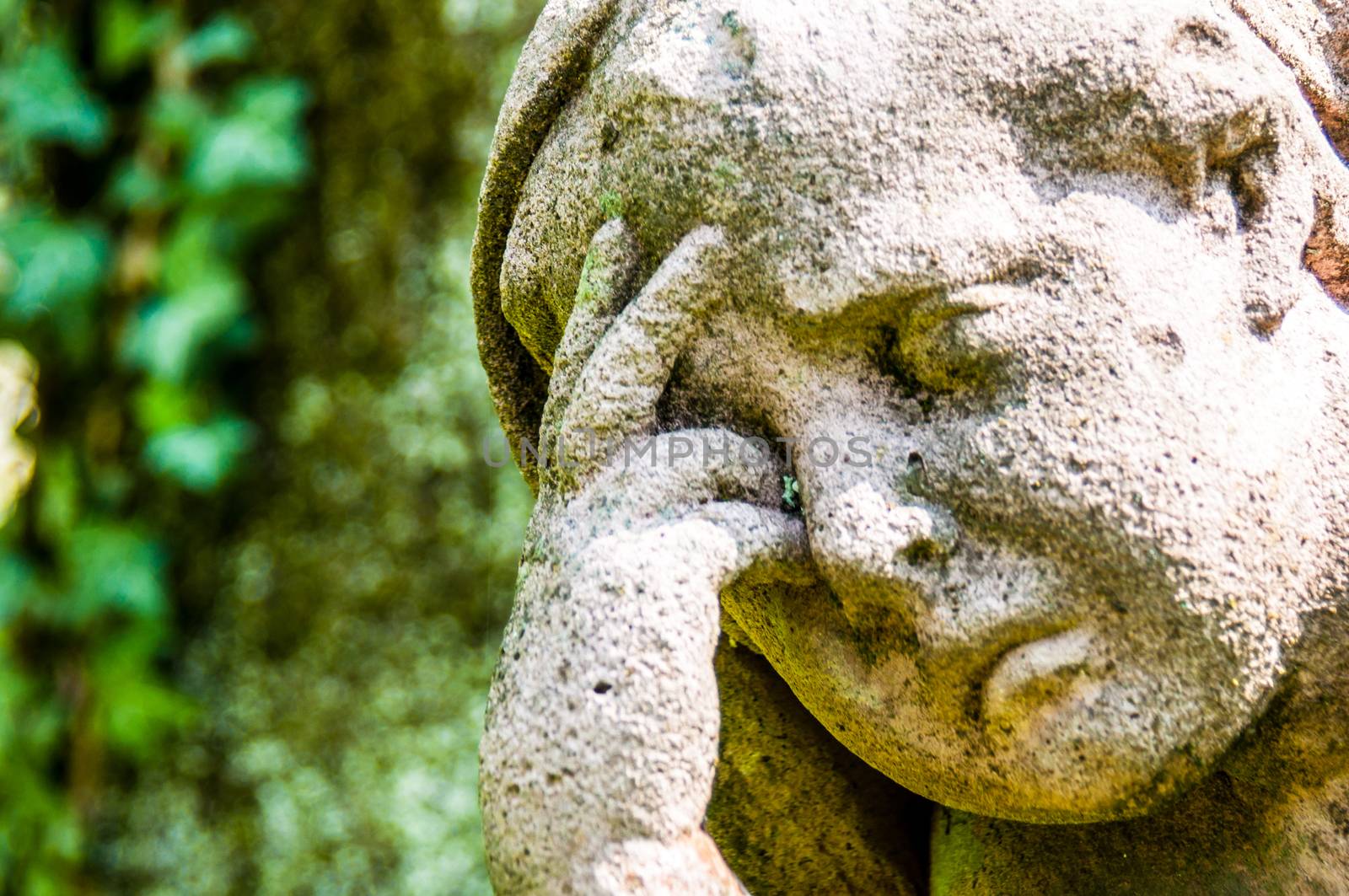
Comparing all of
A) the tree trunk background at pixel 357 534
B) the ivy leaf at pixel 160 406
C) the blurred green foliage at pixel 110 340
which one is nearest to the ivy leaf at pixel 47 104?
the blurred green foliage at pixel 110 340

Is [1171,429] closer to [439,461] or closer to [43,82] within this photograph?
[439,461]

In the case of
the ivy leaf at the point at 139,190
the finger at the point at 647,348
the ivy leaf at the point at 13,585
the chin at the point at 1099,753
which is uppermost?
the finger at the point at 647,348

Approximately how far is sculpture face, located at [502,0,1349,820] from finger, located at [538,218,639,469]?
0.07ft

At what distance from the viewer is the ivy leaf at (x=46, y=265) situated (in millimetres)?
1601

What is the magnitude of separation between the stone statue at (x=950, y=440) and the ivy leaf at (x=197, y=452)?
3.54 ft

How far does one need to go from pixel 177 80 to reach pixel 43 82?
6.2 inches

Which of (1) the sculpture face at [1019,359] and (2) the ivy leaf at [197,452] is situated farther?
(2) the ivy leaf at [197,452]

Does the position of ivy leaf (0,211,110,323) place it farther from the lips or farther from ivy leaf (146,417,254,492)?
the lips

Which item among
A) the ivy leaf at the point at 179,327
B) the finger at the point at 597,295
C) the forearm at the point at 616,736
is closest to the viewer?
the forearm at the point at 616,736

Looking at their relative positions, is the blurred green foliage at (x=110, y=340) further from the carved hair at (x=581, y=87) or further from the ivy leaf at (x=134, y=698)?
the carved hair at (x=581, y=87)

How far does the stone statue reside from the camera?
534 millimetres

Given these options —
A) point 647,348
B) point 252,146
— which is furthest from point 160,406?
point 647,348

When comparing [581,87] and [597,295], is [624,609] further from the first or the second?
[581,87]

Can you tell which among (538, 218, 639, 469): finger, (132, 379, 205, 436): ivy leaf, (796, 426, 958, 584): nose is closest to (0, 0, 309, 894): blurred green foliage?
(132, 379, 205, 436): ivy leaf
